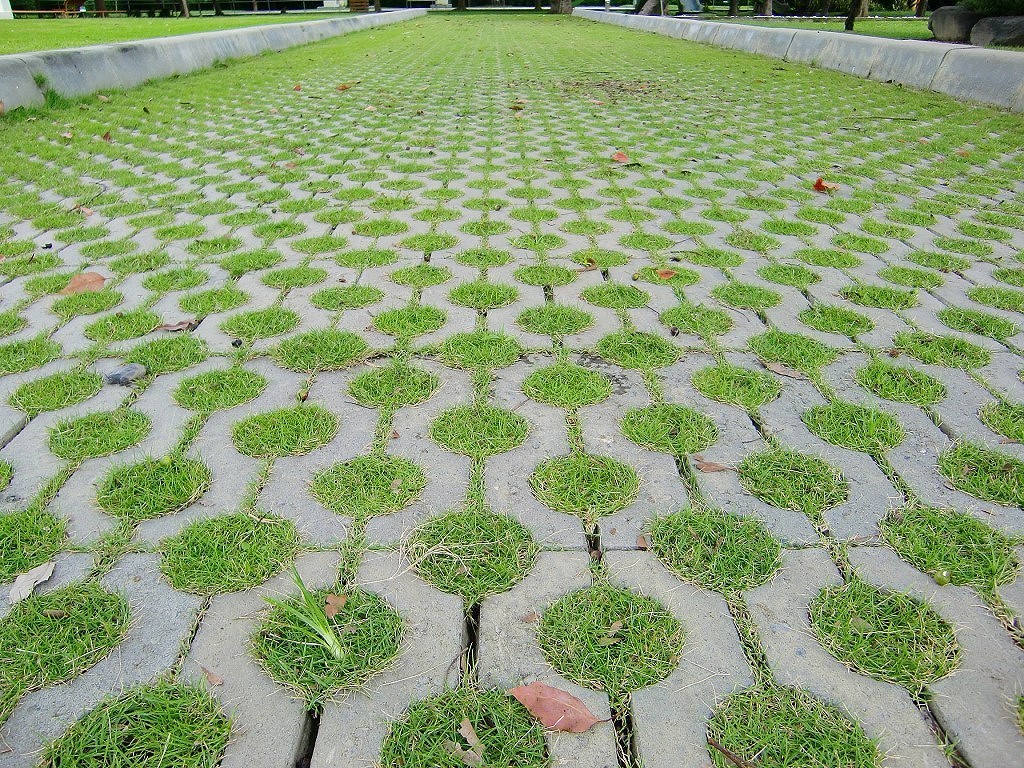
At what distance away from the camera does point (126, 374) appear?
2.33m

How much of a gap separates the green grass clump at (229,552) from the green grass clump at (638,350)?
1325 millimetres

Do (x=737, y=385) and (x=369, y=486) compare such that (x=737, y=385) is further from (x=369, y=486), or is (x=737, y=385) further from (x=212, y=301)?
(x=212, y=301)

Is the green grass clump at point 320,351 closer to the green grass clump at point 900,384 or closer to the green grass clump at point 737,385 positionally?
the green grass clump at point 737,385

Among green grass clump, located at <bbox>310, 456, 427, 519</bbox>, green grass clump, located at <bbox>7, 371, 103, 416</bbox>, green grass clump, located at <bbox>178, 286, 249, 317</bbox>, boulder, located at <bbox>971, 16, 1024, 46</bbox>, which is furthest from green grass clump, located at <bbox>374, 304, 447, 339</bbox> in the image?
boulder, located at <bbox>971, 16, 1024, 46</bbox>

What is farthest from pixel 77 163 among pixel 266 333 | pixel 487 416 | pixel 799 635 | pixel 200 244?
pixel 799 635

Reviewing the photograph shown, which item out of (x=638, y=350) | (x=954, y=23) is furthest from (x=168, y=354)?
(x=954, y=23)

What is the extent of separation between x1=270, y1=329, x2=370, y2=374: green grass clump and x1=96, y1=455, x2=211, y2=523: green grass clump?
61cm

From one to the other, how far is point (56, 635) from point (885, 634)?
1.78 metres

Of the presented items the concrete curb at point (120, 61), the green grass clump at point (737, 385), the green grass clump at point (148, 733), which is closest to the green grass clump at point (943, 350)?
the green grass clump at point (737, 385)

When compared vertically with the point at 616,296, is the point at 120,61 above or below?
above

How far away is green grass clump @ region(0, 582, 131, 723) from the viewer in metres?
1.32

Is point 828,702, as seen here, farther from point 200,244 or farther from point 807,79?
point 807,79

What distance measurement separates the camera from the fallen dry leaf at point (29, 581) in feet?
Result: 4.92

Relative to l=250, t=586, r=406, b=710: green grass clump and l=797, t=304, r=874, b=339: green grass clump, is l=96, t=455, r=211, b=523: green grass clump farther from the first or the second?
l=797, t=304, r=874, b=339: green grass clump
